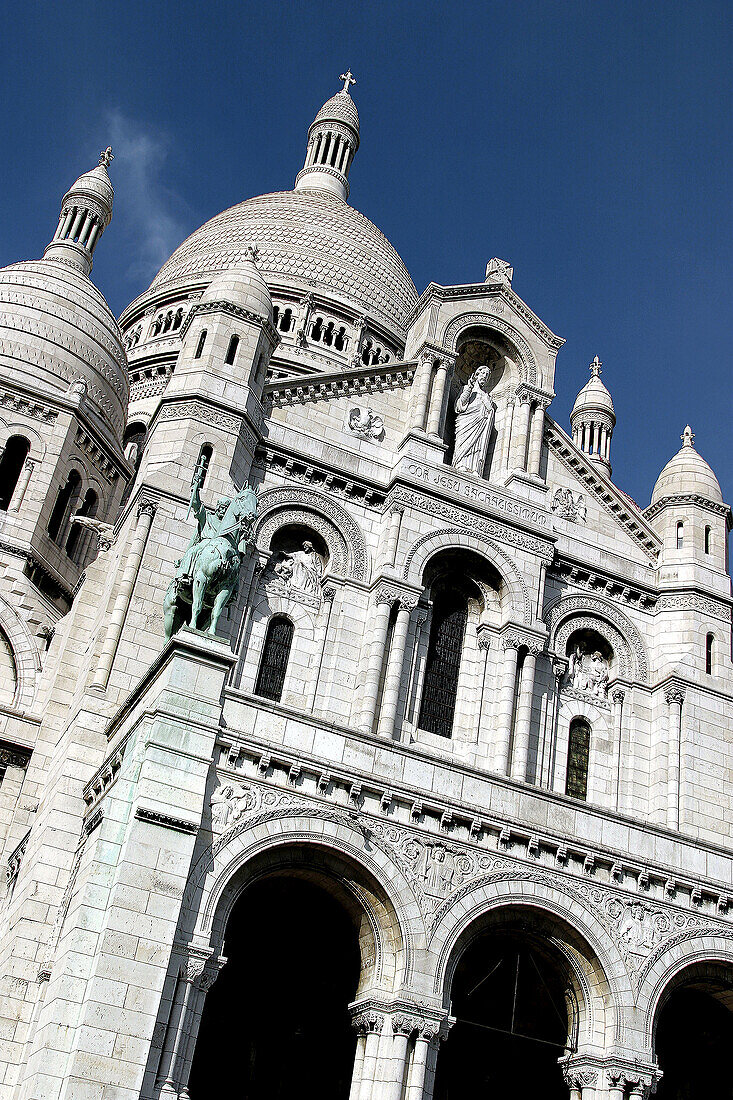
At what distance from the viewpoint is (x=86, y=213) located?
46688 mm

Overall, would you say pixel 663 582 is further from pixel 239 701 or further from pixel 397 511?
pixel 239 701

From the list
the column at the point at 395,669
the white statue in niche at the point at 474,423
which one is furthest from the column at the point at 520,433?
the column at the point at 395,669

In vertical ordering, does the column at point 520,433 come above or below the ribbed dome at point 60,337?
below

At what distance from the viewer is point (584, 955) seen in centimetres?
2000

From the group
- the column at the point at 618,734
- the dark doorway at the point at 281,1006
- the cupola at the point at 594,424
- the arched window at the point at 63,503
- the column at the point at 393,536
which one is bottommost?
the dark doorway at the point at 281,1006

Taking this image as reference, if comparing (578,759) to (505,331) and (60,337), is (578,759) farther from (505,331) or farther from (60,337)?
(60,337)

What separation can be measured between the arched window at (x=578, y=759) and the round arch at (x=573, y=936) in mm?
6975

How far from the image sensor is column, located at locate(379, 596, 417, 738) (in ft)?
81.5

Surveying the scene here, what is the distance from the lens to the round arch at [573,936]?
19.3m

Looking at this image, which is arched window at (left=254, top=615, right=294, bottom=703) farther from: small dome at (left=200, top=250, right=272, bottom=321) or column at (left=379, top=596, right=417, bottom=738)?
small dome at (left=200, top=250, right=272, bottom=321)

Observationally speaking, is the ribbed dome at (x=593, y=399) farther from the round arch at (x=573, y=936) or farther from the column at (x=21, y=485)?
the round arch at (x=573, y=936)

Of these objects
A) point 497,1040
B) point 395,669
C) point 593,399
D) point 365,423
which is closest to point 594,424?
point 593,399

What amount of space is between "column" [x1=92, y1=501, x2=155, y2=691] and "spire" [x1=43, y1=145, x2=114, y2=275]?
23016 mm

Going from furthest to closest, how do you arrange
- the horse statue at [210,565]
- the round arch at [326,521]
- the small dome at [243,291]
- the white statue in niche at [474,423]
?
the white statue in niche at [474,423] < the small dome at [243,291] < the round arch at [326,521] < the horse statue at [210,565]
